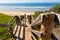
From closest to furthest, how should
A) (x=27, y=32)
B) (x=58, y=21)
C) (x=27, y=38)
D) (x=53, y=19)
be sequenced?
1. (x=58, y=21)
2. (x=53, y=19)
3. (x=27, y=38)
4. (x=27, y=32)

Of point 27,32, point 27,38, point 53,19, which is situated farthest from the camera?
point 27,32

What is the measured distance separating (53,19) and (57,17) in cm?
13

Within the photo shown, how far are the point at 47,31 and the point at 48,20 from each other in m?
0.22

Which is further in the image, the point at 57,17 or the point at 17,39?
the point at 17,39

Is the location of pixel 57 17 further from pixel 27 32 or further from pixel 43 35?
pixel 27 32

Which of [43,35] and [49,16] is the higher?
[49,16]

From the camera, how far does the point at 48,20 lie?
11.6 feet

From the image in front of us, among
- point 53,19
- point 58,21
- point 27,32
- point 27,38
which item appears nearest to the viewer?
point 58,21

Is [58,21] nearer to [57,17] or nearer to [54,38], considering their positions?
[57,17]

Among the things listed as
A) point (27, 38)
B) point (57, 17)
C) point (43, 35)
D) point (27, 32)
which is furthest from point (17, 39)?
point (57, 17)

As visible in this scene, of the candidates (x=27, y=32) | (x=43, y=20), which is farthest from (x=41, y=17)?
(x=27, y=32)

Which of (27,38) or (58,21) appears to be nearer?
(58,21)

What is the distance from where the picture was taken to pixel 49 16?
354 cm

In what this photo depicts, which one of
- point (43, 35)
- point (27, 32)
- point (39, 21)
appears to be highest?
point (39, 21)
